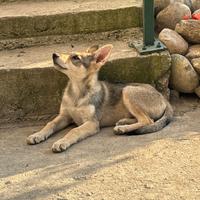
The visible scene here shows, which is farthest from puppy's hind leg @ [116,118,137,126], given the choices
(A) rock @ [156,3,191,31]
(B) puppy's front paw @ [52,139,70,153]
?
(A) rock @ [156,3,191,31]

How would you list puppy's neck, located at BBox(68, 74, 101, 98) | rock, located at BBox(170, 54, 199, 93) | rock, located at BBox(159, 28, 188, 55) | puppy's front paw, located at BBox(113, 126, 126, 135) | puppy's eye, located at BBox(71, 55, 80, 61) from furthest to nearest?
1. rock, located at BBox(159, 28, 188, 55)
2. rock, located at BBox(170, 54, 199, 93)
3. puppy's neck, located at BBox(68, 74, 101, 98)
4. puppy's eye, located at BBox(71, 55, 80, 61)
5. puppy's front paw, located at BBox(113, 126, 126, 135)

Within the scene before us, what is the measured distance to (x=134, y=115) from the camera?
208 inches

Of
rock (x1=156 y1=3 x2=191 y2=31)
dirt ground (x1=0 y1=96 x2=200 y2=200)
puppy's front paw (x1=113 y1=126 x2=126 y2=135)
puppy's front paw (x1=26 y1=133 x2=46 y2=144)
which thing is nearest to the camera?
dirt ground (x1=0 y1=96 x2=200 y2=200)

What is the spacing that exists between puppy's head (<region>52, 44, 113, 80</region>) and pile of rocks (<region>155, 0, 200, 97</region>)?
1095 millimetres

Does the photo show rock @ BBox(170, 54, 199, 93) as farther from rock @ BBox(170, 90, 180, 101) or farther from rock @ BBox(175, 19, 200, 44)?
rock @ BBox(175, 19, 200, 44)

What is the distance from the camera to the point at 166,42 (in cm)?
600

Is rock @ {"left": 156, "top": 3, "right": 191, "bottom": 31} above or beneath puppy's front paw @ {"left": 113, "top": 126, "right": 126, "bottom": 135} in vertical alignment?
above

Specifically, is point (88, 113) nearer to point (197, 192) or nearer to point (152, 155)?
point (152, 155)

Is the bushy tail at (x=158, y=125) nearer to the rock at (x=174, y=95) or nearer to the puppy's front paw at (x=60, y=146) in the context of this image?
the rock at (x=174, y=95)

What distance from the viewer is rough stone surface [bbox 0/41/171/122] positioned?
18.1 ft

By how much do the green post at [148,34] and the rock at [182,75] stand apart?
0.94 feet

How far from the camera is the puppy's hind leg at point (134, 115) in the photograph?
5051 millimetres

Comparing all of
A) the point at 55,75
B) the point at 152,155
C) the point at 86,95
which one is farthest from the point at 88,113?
the point at 152,155

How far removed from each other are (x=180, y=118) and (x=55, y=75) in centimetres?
153
